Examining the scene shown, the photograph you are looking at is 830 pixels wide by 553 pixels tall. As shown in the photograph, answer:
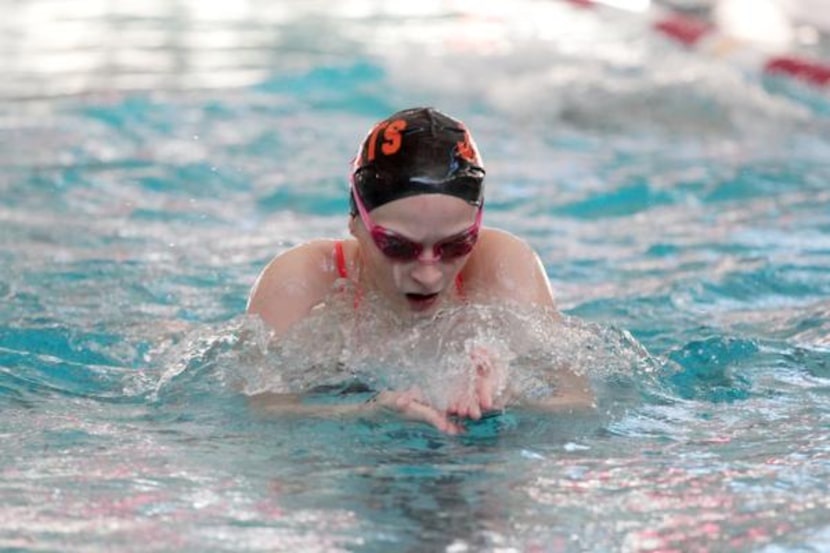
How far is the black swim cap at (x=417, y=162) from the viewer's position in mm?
3377

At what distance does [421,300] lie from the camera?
355 centimetres

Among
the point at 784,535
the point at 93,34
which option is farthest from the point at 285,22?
the point at 784,535

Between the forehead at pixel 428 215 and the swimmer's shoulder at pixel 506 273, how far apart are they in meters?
0.40

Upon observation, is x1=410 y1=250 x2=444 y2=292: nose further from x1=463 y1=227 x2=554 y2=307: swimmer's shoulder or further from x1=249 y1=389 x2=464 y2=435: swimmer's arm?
Answer: x1=463 y1=227 x2=554 y2=307: swimmer's shoulder

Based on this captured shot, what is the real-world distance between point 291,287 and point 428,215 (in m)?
0.54

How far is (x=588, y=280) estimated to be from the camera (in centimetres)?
552

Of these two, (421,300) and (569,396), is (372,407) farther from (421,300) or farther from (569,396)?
(569,396)

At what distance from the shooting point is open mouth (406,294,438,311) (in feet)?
11.5

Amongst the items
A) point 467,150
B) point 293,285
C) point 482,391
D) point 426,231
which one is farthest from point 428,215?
point 293,285

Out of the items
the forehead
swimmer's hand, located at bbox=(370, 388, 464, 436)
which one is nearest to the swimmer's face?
the forehead

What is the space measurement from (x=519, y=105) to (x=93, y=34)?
16.0 ft

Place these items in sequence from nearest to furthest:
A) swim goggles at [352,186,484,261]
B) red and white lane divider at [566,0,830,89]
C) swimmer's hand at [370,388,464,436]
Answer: swimmer's hand at [370,388,464,436] < swim goggles at [352,186,484,261] < red and white lane divider at [566,0,830,89]

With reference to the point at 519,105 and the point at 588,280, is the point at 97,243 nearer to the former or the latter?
the point at 588,280

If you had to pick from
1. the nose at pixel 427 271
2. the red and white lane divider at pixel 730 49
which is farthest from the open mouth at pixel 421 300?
the red and white lane divider at pixel 730 49
